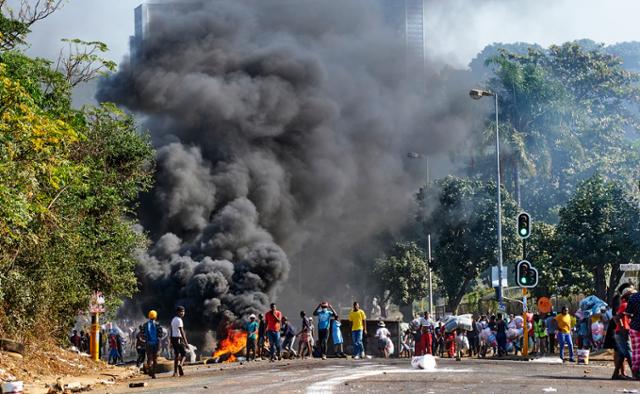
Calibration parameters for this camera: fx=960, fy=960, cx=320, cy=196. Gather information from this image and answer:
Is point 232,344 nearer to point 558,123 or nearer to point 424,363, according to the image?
point 424,363

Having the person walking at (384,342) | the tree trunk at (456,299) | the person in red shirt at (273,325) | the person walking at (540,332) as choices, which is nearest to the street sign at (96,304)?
the person in red shirt at (273,325)

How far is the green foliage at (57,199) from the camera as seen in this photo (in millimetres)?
17656

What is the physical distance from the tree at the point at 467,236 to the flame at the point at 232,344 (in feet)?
66.4

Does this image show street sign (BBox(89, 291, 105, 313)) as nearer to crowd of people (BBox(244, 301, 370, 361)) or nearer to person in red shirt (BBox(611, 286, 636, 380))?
crowd of people (BBox(244, 301, 370, 361))

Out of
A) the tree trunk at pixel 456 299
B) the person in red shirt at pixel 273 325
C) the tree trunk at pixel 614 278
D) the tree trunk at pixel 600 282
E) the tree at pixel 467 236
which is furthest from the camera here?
the tree trunk at pixel 456 299

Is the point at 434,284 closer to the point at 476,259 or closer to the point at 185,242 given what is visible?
the point at 476,259

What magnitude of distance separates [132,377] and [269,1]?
48.4m

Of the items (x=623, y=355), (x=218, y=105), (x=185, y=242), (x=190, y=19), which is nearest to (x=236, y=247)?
(x=185, y=242)

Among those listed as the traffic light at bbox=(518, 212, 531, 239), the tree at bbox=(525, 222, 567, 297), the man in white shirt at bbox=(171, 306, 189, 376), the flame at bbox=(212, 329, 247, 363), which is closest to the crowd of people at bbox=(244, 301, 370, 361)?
the flame at bbox=(212, 329, 247, 363)

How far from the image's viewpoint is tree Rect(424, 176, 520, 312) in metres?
54.4

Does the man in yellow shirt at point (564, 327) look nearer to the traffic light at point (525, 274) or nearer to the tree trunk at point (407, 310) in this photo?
the traffic light at point (525, 274)

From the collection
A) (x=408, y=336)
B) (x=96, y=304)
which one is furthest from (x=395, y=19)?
(x=96, y=304)

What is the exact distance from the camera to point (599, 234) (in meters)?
43.8

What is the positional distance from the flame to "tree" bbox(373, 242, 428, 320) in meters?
30.1
